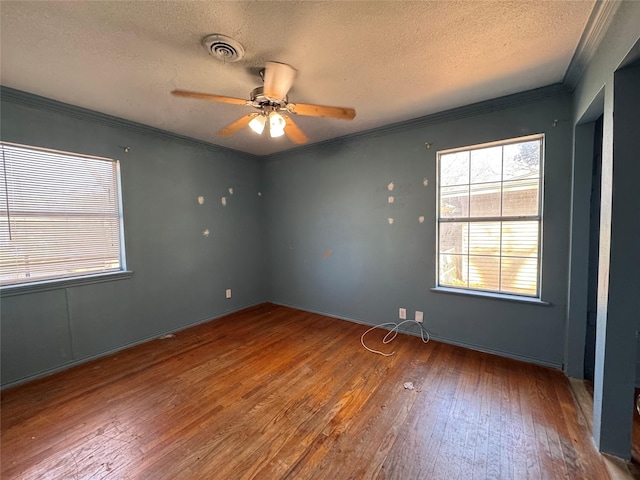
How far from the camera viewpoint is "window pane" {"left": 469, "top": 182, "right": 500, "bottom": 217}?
8.84ft

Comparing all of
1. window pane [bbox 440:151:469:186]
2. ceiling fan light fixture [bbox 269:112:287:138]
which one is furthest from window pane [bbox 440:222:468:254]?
ceiling fan light fixture [bbox 269:112:287:138]

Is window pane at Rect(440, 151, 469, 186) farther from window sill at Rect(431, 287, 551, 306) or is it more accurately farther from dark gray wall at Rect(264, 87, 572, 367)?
window sill at Rect(431, 287, 551, 306)

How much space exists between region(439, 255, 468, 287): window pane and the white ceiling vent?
2.69 metres

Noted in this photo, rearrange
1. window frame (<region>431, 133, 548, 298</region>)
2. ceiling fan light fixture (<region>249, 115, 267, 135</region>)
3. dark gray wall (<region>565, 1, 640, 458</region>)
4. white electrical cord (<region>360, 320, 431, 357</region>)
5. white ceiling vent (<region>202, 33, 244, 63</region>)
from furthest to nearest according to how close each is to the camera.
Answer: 1. white electrical cord (<region>360, 320, 431, 357</region>)
2. window frame (<region>431, 133, 548, 298</region>)
3. ceiling fan light fixture (<region>249, 115, 267, 135</region>)
4. white ceiling vent (<region>202, 33, 244, 63</region>)
5. dark gray wall (<region>565, 1, 640, 458</region>)

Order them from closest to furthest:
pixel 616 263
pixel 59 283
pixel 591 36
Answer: pixel 616 263, pixel 591 36, pixel 59 283

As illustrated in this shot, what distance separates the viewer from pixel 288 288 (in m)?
4.42

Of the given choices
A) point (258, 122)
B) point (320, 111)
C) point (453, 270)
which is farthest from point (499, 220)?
point (258, 122)

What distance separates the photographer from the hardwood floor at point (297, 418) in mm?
1499

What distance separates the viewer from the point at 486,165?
108 inches

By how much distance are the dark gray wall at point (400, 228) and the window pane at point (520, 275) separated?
4.2 inches

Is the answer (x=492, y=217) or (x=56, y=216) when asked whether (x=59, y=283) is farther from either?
(x=492, y=217)

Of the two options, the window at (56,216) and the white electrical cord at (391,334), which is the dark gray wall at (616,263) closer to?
the white electrical cord at (391,334)

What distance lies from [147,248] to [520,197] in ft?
13.3

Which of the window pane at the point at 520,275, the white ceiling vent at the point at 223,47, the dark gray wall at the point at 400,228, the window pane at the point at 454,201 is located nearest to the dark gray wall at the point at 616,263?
the dark gray wall at the point at 400,228
